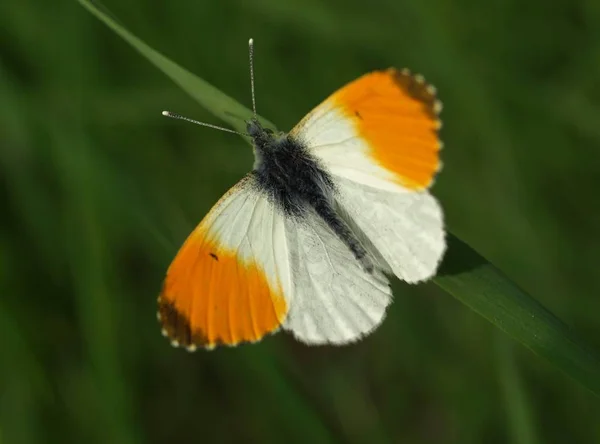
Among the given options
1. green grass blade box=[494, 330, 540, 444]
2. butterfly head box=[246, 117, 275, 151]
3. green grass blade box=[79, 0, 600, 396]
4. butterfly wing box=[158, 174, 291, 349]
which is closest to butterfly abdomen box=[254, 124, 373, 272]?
butterfly head box=[246, 117, 275, 151]

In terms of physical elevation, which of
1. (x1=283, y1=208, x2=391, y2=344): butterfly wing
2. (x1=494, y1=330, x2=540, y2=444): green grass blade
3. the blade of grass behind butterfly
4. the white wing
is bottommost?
(x1=494, y1=330, x2=540, y2=444): green grass blade

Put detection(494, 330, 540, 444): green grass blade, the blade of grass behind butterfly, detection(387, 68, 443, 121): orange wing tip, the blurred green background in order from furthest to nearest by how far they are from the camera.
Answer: the blurred green background < detection(494, 330, 540, 444): green grass blade < the blade of grass behind butterfly < detection(387, 68, 443, 121): orange wing tip

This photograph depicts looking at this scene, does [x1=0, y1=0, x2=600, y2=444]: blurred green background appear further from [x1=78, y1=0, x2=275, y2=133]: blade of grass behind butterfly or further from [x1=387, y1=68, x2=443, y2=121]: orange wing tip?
[x1=387, y1=68, x2=443, y2=121]: orange wing tip

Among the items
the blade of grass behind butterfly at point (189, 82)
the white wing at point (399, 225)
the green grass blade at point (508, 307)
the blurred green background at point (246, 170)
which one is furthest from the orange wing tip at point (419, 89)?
the blurred green background at point (246, 170)

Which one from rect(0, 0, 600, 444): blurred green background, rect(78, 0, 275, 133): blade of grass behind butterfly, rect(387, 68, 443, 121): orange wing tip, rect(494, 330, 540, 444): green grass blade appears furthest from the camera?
rect(0, 0, 600, 444): blurred green background

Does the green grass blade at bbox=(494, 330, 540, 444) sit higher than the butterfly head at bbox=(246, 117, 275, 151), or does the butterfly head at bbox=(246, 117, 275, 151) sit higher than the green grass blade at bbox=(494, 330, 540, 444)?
the butterfly head at bbox=(246, 117, 275, 151)

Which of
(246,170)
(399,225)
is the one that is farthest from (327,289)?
(246,170)

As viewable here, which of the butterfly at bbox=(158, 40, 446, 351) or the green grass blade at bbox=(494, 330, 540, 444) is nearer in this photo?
the butterfly at bbox=(158, 40, 446, 351)

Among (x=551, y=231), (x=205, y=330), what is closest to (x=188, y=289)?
(x=205, y=330)

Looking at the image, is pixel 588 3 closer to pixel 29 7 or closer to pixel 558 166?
pixel 558 166
